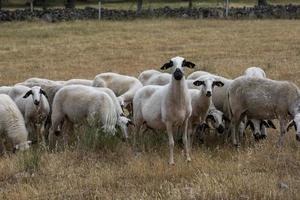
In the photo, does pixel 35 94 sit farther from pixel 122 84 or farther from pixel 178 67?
pixel 178 67

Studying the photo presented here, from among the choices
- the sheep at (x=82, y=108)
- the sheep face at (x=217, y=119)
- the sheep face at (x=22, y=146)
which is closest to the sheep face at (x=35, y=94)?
the sheep at (x=82, y=108)

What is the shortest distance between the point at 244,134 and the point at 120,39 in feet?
60.3

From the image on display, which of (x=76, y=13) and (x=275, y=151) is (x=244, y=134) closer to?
(x=275, y=151)

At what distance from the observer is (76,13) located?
37500mm

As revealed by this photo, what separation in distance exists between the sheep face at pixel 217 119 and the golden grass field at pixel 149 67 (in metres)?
0.31

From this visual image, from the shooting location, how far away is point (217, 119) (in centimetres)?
1058

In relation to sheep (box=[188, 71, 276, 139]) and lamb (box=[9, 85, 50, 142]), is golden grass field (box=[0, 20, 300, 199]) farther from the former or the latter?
lamb (box=[9, 85, 50, 142])

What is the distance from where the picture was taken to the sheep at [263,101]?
965 centimetres

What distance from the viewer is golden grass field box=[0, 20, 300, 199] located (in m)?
7.12

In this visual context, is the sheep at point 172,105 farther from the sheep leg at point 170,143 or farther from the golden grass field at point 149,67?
the golden grass field at point 149,67

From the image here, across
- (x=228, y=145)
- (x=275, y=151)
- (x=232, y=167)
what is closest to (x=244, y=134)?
(x=228, y=145)

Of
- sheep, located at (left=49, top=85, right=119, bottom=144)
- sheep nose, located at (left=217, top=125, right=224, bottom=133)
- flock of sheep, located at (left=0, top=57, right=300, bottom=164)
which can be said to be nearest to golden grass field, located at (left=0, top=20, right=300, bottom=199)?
sheep nose, located at (left=217, top=125, right=224, bottom=133)

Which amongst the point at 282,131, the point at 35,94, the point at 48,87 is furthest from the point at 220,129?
the point at 48,87

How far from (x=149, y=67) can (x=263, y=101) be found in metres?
10.5
